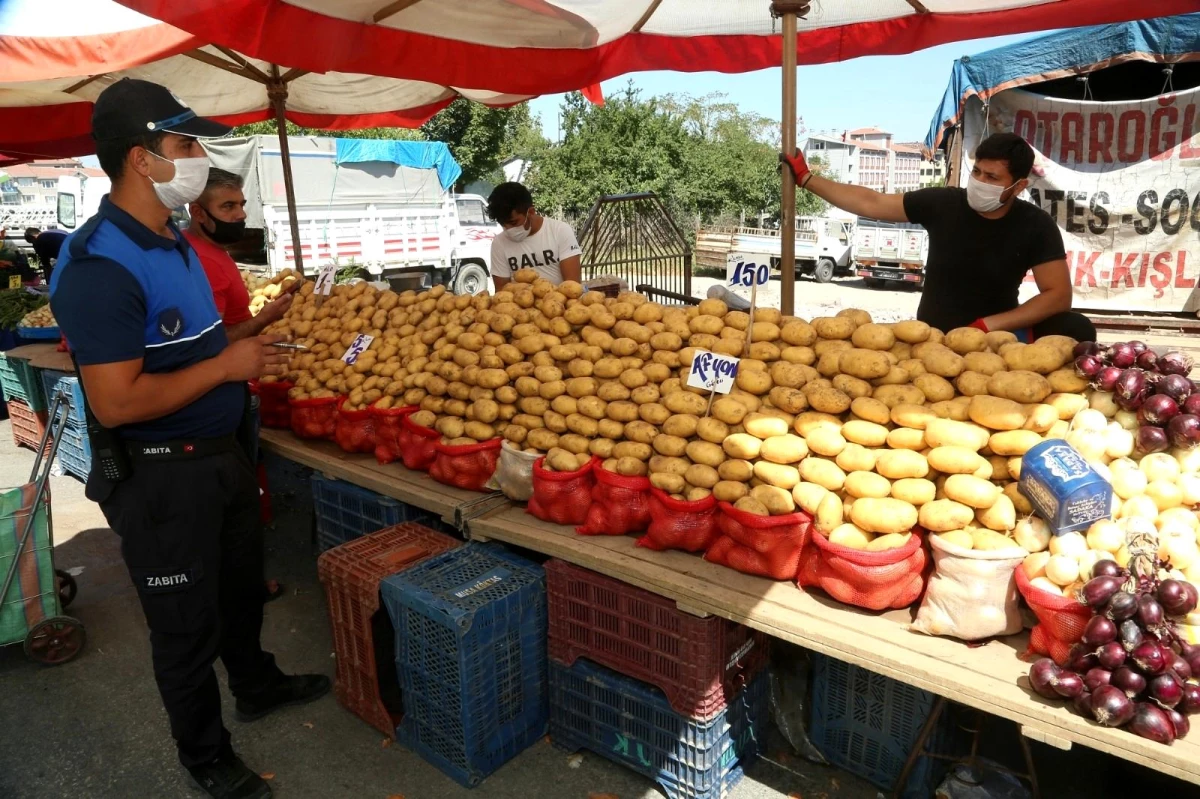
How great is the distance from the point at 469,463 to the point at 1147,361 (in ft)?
8.48

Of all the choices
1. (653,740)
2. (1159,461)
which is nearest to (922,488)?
(1159,461)

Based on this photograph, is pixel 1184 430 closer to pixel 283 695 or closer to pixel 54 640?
pixel 283 695

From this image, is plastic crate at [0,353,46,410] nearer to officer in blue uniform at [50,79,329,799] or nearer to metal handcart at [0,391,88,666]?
metal handcart at [0,391,88,666]

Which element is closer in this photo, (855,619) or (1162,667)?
(1162,667)

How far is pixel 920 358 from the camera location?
9.20ft

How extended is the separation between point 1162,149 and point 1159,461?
6286mm

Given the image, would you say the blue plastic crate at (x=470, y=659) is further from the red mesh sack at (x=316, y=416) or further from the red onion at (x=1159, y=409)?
the red onion at (x=1159, y=409)

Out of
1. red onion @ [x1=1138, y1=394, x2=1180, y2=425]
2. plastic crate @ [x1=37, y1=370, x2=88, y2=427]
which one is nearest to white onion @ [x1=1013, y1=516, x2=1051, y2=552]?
red onion @ [x1=1138, y1=394, x2=1180, y2=425]

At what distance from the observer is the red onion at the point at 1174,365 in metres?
2.46

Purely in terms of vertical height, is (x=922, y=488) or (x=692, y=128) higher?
(x=692, y=128)

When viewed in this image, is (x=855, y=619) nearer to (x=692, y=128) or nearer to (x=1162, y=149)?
(x=1162, y=149)

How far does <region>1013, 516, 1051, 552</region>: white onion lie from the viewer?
7.41 ft

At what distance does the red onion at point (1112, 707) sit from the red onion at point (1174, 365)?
1.15 metres

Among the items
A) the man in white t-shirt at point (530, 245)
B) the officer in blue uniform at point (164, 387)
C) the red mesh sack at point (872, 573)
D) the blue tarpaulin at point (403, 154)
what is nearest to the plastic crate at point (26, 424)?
the man in white t-shirt at point (530, 245)
